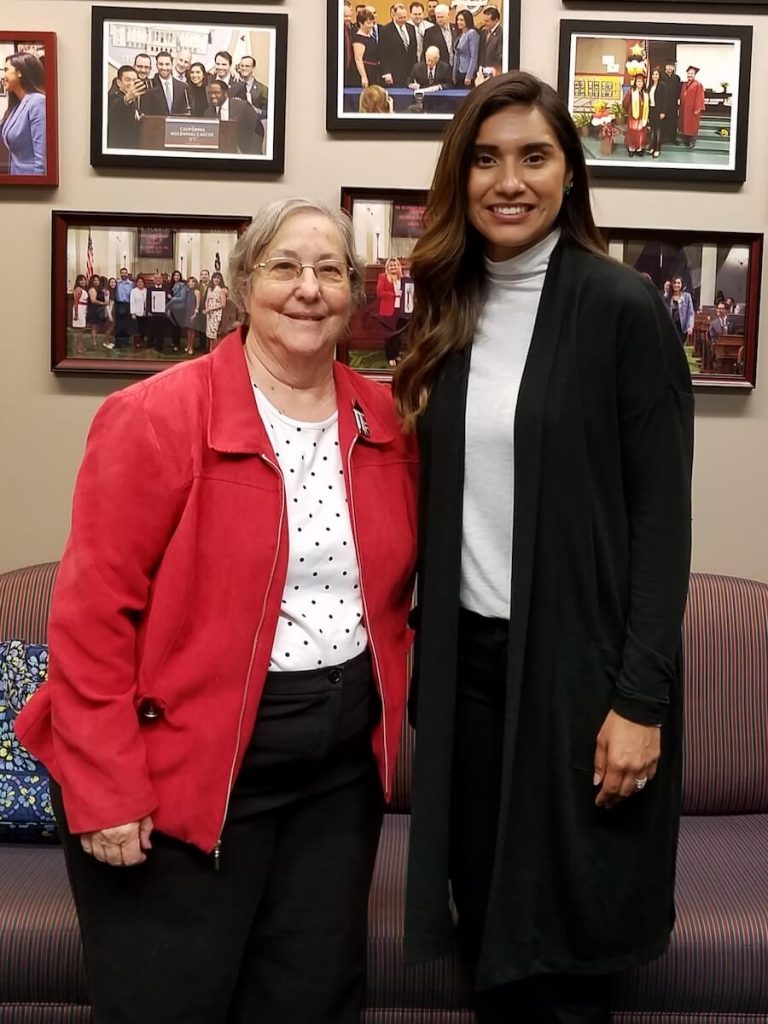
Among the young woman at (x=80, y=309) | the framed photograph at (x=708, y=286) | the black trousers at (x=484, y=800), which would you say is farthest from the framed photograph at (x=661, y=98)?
the black trousers at (x=484, y=800)

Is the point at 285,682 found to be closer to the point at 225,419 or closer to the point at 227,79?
the point at 225,419

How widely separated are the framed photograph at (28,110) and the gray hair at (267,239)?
1.08 metres

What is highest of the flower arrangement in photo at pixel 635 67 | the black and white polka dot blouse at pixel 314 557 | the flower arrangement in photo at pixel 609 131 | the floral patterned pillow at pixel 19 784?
the flower arrangement in photo at pixel 635 67

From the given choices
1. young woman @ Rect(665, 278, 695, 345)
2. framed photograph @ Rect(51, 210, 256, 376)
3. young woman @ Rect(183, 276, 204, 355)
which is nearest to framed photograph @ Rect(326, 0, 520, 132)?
framed photograph @ Rect(51, 210, 256, 376)

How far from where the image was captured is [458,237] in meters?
1.42

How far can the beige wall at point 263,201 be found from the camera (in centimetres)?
225

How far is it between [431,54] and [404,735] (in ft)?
4.94

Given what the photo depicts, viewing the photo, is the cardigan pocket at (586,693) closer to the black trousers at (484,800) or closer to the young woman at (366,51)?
the black trousers at (484,800)

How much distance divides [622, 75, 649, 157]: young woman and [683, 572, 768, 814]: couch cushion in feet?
3.46

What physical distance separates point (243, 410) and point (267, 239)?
0.80ft

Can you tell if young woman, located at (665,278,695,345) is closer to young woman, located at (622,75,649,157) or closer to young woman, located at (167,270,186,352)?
young woman, located at (622,75,649,157)

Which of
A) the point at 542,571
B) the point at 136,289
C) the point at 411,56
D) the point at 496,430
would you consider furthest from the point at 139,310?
the point at 542,571

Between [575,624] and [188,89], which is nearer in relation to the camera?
[575,624]

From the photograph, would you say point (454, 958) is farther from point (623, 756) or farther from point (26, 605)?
point (26, 605)
